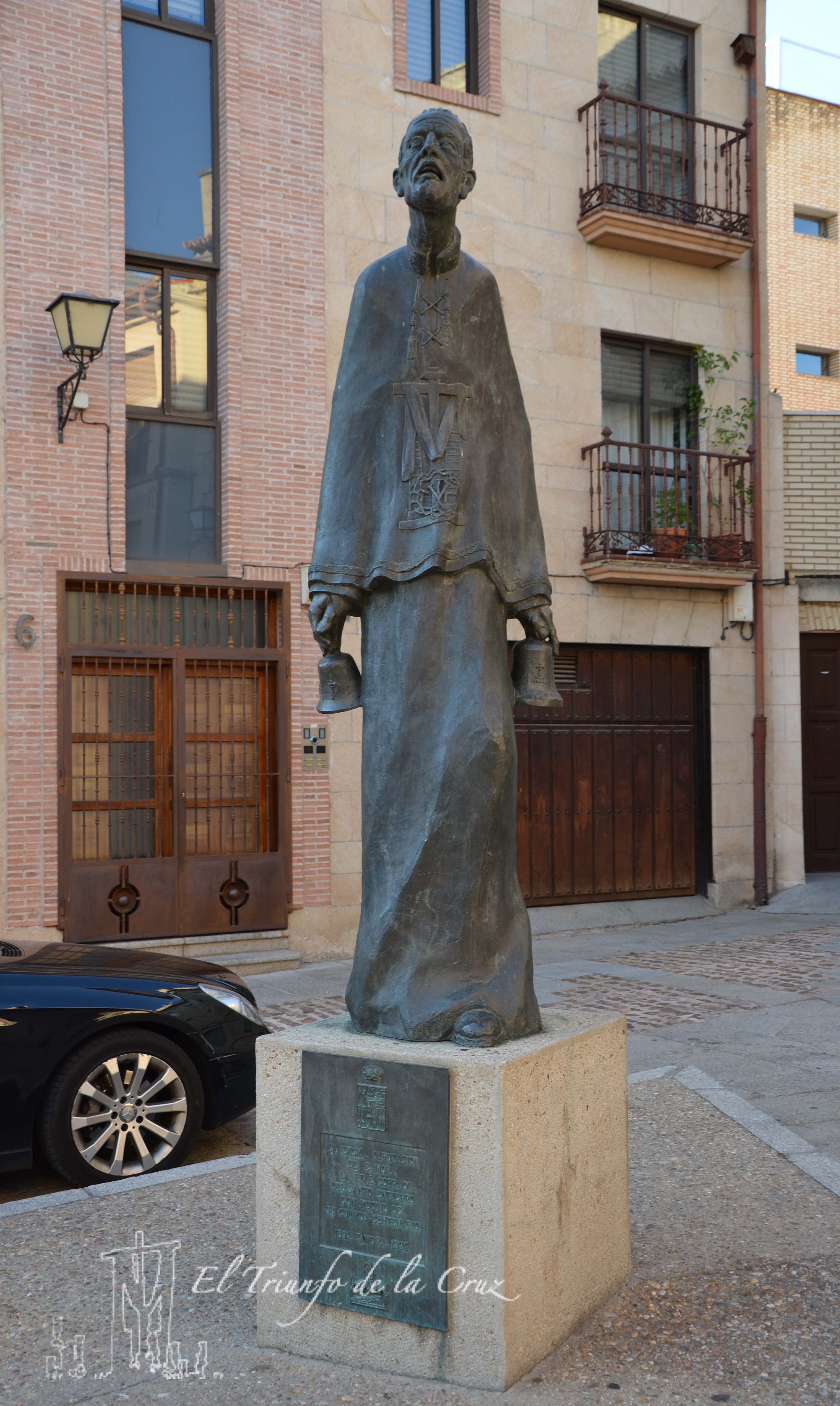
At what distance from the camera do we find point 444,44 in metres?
13.1

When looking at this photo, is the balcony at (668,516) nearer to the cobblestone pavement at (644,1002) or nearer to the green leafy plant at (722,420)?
the green leafy plant at (722,420)

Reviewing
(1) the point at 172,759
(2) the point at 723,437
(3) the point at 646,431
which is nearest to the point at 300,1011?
(1) the point at 172,759

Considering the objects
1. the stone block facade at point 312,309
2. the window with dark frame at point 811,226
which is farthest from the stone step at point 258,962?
the window with dark frame at point 811,226

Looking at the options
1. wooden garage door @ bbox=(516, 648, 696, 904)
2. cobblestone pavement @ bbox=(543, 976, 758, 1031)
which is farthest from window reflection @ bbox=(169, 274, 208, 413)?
cobblestone pavement @ bbox=(543, 976, 758, 1031)

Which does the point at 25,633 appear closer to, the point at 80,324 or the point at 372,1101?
the point at 80,324

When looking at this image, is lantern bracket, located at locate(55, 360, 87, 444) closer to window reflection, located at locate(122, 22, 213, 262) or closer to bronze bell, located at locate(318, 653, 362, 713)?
window reflection, located at locate(122, 22, 213, 262)

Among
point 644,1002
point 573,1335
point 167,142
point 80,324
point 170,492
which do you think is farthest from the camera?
point 167,142

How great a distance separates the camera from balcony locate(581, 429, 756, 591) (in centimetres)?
1345

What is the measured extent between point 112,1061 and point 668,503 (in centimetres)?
1020

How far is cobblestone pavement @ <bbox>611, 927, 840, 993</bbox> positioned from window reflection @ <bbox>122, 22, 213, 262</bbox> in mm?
7594

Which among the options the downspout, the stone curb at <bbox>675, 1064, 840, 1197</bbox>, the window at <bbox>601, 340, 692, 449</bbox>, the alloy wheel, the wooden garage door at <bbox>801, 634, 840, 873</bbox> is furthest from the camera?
the wooden garage door at <bbox>801, 634, 840, 873</bbox>

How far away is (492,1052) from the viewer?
3.46 metres

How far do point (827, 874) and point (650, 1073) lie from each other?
9678 mm

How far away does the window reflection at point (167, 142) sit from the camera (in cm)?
1130
